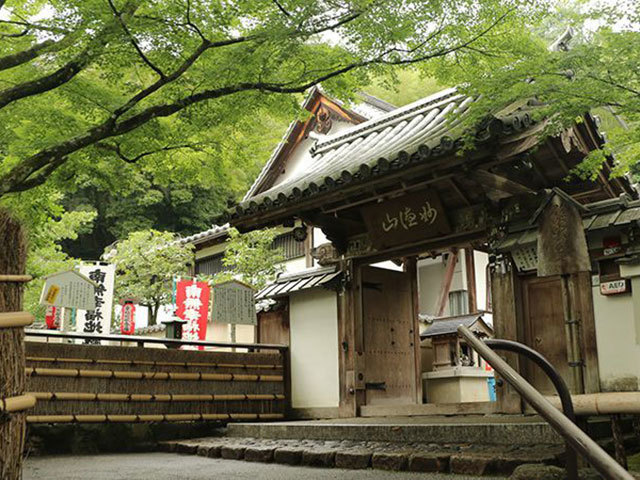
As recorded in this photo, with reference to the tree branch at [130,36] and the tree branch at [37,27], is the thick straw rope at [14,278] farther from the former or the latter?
the tree branch at [37,27]

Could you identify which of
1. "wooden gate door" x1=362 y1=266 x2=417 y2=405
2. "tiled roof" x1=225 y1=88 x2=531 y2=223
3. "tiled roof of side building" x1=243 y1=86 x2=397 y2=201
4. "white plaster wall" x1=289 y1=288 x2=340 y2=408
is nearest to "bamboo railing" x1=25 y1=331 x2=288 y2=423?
"white plaster wall" x1=289 y1=288 x2=340 y2=408

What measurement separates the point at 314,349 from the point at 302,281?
1289mm

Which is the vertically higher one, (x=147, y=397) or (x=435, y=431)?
(x=147, y=397)

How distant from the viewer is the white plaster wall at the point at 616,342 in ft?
25.1

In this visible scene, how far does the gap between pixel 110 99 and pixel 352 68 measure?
2.76 m

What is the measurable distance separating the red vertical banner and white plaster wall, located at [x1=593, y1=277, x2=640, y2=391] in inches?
492

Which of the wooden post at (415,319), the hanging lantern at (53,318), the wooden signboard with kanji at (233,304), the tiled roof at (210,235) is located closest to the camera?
the wooden post at (415,319)

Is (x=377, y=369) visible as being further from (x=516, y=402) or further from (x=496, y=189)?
(x=496, y=189)

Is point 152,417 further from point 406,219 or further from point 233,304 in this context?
point 406,219

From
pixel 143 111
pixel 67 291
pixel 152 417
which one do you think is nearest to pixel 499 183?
pixel 143 111

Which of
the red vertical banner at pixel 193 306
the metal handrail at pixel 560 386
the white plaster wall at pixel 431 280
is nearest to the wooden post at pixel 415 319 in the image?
the white plaster wall at pixel 431 280

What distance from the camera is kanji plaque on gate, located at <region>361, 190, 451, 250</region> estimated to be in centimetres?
996

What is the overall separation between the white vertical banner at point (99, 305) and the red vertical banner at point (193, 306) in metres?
1.88

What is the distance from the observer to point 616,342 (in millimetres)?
7836
